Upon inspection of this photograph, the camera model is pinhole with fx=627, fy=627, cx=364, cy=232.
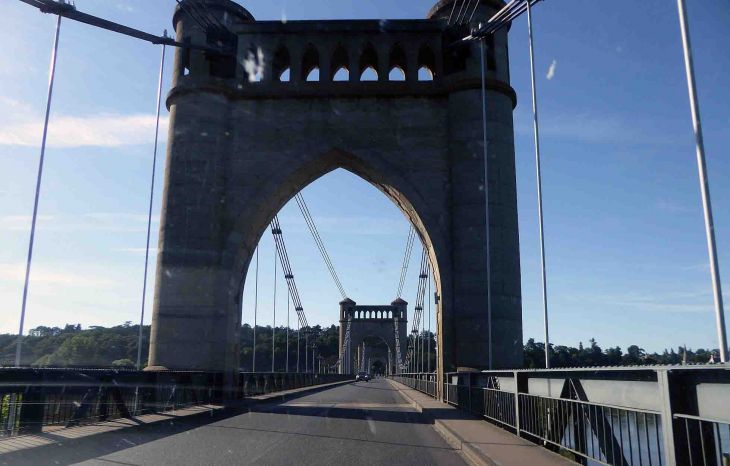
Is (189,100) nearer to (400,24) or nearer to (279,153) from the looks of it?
(279,153)

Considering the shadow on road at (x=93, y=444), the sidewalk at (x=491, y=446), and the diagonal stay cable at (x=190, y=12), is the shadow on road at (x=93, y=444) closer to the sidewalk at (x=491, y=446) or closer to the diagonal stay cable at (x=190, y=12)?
the sidewalk at (x=491, y=446)

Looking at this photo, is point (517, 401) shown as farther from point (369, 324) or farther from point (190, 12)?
point (369, 324)

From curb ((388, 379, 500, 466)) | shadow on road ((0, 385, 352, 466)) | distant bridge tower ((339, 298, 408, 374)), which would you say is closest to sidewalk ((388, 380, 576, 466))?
curb ((388, 379, 500, 466))

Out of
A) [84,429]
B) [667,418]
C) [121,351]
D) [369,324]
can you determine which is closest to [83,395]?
[84,429]

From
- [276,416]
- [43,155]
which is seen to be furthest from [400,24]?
[276,416]

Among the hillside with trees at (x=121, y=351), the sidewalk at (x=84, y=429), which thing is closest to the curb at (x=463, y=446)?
the sidewalk at (x=84, y=429)

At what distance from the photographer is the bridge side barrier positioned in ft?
13.3

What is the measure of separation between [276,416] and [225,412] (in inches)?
60.9

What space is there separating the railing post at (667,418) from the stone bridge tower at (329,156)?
1466 centimetres

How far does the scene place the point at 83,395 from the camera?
30.7 feet

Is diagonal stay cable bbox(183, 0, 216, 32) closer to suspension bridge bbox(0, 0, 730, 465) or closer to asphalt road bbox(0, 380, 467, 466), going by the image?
suspension bridge bbox(0, 0, 730, 465)

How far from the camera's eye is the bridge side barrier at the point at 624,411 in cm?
406

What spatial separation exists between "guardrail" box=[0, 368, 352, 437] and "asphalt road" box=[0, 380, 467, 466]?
0.76m

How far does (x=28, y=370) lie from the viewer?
315 inches
